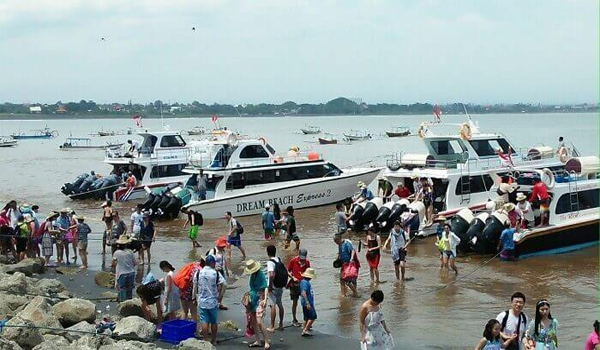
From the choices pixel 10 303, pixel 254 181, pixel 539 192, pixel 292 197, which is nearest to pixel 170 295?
pixel 10 303

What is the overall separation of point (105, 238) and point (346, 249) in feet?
26.6

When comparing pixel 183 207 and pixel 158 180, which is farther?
pixel 158 180

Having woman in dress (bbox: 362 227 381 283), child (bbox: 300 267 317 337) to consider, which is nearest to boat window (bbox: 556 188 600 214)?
woman in dress (bbox: 362 227 381 283)

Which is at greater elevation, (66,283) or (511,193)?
(511,193)

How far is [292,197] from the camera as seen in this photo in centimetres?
2856

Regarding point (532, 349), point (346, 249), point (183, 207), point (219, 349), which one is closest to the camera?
point (532, 349)

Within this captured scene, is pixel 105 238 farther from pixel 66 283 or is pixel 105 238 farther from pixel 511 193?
pixel 511 193

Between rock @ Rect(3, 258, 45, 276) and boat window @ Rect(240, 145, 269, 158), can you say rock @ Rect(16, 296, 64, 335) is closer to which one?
rock @ Rect(3, 258, 45, 276)

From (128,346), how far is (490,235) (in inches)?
459

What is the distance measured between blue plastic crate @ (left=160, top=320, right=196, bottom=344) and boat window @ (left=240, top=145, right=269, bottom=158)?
17399mm

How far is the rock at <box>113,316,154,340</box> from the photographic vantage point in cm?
1111

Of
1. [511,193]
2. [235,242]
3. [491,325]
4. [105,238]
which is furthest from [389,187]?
[491,325]

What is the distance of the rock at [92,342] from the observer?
409 inches

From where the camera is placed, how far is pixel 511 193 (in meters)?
20.9
